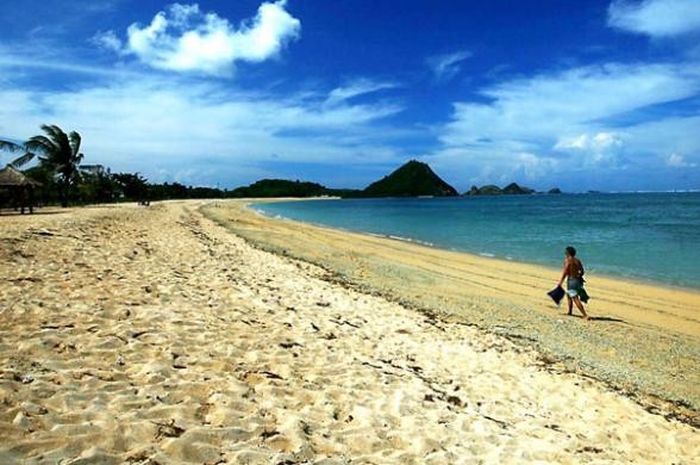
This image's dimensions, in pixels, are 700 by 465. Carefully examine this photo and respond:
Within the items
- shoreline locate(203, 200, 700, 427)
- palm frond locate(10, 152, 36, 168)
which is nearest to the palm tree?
palm frond locate(10, 152, 36, 168)

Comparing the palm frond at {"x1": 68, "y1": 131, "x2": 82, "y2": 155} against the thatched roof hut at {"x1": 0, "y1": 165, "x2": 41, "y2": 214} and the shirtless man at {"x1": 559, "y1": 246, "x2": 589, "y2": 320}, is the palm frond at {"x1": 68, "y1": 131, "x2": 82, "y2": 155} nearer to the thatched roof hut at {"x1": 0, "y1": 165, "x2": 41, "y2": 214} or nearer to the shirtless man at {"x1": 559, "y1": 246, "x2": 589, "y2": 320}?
the thatched roof hut at {"x1": 0, "y1": 165, "x2": 41, "y2": 214}

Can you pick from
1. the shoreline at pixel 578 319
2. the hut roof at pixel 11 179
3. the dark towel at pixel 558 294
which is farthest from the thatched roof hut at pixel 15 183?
the dark towel at pixel 558 294

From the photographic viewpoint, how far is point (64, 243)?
12.7m

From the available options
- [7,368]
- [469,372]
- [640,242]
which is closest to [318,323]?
[469,372]

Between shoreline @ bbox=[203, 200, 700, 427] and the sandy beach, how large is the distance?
73 millimetres

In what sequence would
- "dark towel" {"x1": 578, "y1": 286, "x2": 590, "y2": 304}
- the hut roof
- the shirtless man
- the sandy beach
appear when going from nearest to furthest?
the sandy beach, "dark towel" {"x1": 578, "y1": 286, "x2": 590, "y2": 304}, the shirtless man, the hut roof

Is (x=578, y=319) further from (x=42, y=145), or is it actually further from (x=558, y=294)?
(x=42, y=145)

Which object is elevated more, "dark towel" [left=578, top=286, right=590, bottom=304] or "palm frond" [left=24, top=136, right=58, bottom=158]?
"palm frond" [left=24, top=136, right=58, bottom=158]

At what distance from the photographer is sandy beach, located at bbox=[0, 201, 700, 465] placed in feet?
→ 13.0

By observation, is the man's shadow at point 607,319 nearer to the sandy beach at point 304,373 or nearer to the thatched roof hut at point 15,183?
the sandy beach at point 304,373

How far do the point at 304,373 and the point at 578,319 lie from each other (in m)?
8.38

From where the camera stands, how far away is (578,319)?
37.5 ft

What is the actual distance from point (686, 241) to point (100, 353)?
34214mm

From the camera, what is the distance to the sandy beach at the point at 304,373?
156 inches
